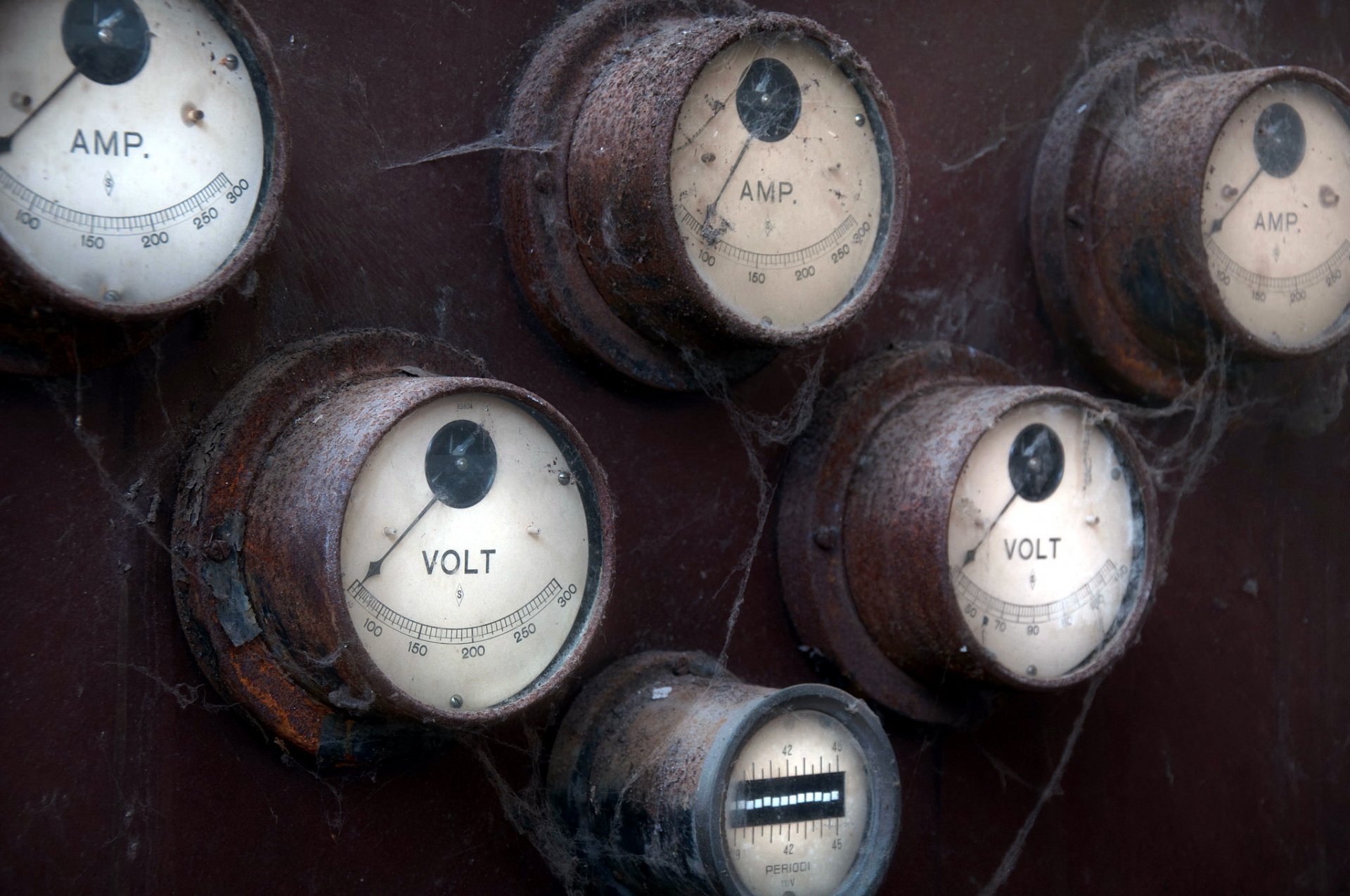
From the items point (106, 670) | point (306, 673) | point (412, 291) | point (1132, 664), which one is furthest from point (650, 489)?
point (1132, 664)

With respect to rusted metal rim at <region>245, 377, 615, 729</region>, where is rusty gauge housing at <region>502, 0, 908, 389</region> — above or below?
above

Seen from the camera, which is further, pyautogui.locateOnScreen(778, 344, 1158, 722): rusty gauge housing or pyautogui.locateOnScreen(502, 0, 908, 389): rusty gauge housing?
pyautogui.locateOnScreen(778, 344, 1158, 722): rusty gauge housing

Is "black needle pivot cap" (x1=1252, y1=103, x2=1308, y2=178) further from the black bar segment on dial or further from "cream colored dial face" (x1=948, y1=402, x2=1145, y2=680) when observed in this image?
the black bar segment on dial

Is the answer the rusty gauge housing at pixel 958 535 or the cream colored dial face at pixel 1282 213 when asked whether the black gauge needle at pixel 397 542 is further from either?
the cream colored dial face at pixel 1282 213

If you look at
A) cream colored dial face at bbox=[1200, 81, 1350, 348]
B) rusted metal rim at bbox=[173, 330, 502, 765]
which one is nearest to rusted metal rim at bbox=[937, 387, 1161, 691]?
cream colored dial face at bbox=[1200, 81, 1350, 348]

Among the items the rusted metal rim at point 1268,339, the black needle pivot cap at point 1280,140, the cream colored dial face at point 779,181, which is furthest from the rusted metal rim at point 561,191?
the black needle pivot cap at point 1280,140

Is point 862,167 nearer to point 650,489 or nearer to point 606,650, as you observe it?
point 650,489
